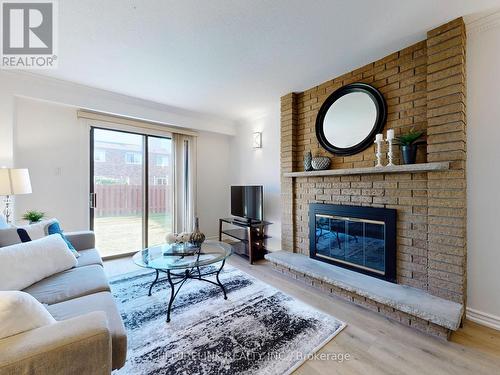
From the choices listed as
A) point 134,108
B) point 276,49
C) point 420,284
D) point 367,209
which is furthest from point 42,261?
point 420,284

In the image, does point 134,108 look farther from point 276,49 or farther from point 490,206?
point 490,206

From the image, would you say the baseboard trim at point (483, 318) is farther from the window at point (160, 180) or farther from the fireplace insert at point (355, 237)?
the window at point (160, 180)

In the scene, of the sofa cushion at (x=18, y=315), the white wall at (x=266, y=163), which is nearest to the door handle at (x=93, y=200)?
the white wall at (x=266, y=163)

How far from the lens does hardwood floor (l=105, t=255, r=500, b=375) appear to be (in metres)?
1.42

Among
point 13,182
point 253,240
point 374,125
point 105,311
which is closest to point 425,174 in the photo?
point 374,125

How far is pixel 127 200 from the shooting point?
3707 millimetres

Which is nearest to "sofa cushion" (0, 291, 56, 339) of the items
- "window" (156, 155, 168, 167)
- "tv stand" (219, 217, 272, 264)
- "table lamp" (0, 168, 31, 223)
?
"table lamp" (0, 168, 31, 223)

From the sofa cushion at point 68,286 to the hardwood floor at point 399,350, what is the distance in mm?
1552

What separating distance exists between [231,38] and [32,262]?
95.7 inches

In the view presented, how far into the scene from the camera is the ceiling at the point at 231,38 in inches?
65.7

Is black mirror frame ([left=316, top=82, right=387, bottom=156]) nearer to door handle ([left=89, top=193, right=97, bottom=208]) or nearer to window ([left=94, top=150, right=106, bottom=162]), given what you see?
window ([left=94, top=150, right=106, bottom=162])

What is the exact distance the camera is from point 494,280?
180 cm

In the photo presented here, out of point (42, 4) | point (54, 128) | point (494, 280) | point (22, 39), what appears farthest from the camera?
point (54, 128)

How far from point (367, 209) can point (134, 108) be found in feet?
11.6
